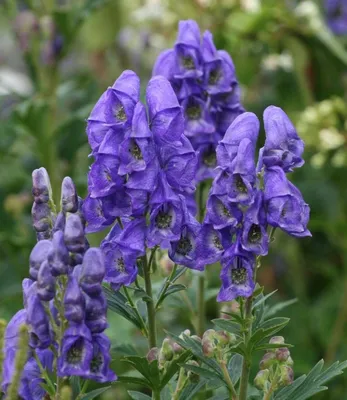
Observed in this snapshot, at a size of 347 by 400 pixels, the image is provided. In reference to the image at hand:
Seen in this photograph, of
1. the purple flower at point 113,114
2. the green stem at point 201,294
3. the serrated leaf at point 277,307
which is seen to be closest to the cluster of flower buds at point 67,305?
the purple flower at point 113,114

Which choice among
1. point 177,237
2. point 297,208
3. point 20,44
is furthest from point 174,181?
point 20,44

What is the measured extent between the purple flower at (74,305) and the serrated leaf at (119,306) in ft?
0.70

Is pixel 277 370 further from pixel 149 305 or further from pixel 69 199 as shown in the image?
pixel 69 199

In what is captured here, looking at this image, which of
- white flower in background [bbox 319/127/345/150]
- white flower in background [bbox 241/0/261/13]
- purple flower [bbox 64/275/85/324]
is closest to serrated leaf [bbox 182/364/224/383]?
purple flower [bbox 64/275/85/324]

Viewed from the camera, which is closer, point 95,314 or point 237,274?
point 95,314

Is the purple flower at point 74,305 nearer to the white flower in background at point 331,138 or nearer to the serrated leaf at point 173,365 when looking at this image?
the serrated leaf at point 173,365

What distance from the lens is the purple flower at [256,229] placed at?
1264 millimetres

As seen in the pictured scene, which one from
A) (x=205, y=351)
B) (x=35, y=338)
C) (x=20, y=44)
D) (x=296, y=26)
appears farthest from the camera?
(x=296, y=26)

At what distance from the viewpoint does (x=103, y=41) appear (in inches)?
149

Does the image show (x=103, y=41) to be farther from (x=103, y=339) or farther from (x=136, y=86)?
(x=103, y=339)

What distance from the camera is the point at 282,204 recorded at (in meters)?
1.26

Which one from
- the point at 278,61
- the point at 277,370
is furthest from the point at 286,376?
the point at 278,61

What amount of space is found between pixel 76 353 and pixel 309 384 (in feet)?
1.39

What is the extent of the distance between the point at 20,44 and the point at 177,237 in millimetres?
1812
